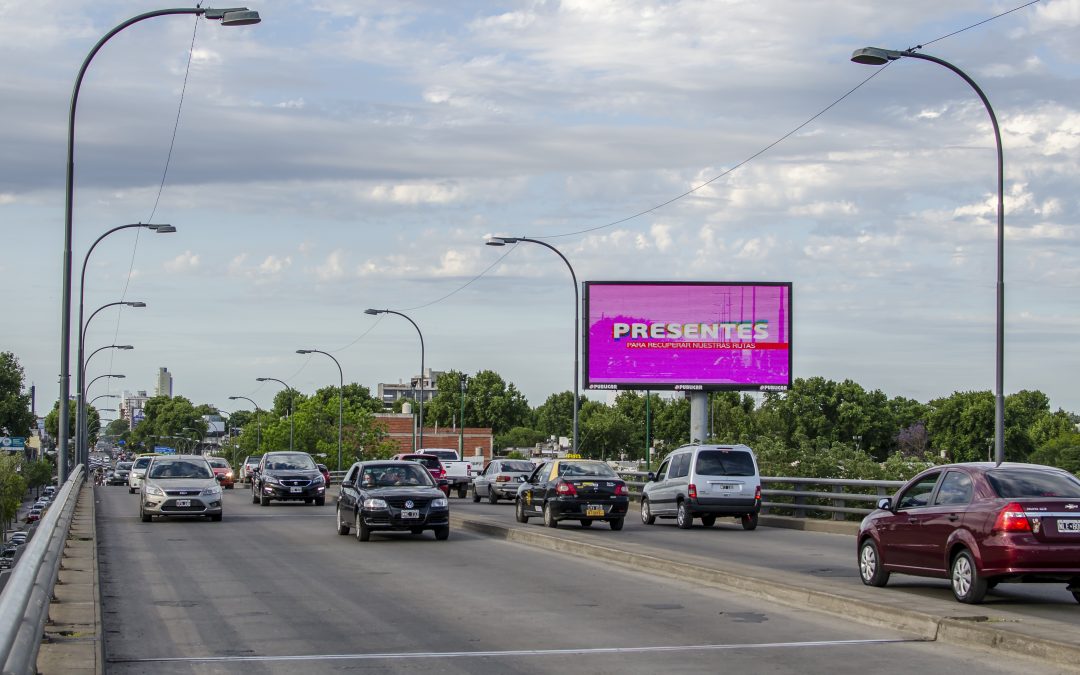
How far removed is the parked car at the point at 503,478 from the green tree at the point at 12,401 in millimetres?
80160

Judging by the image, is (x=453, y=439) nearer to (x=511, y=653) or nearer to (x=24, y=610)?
(x=511, y=653)

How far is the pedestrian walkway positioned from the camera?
9078 millimetres

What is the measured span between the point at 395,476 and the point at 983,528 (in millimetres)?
14581

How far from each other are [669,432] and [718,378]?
86.2 m

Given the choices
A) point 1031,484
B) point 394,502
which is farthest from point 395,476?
point 1031,484

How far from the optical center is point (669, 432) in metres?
136

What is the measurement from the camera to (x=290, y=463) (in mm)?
41250

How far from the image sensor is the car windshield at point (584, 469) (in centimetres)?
2917

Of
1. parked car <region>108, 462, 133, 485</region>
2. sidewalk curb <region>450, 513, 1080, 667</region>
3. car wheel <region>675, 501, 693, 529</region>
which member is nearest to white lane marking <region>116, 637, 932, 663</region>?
sidewalk curb <region>450, 513, 1080, 667</region>

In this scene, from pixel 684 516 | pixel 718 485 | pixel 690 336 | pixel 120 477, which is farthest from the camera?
pixel 120 477

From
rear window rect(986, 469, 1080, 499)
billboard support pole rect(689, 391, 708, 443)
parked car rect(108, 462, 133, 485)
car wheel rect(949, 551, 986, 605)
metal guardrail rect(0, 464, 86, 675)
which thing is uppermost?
billboard support pole rect(689, 391, 708, 443)

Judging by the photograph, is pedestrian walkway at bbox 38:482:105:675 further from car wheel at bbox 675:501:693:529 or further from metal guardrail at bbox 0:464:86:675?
car wheel at bbox 675:501:693:529

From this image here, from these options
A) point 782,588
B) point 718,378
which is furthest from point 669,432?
point 782,588

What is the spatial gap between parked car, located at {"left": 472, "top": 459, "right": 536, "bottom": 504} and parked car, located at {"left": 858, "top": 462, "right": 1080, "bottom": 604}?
30.1m
